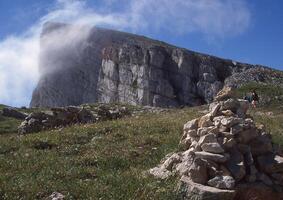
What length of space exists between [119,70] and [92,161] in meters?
109

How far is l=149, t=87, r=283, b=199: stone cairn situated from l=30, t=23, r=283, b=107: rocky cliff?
8995cm

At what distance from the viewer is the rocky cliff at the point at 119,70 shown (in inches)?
4456

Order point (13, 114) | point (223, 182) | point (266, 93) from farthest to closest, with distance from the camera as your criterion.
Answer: point (13, 114), point (266, 93), point (223, 182)

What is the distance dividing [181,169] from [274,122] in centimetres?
1489

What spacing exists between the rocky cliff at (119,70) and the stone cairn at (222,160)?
295ft

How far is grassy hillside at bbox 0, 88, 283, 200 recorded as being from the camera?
14977 millimetres

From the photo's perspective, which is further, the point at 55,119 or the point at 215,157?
the point at 55,119

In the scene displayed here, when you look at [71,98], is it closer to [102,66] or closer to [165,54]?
[102,66]

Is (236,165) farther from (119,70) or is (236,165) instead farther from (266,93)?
(119,70)

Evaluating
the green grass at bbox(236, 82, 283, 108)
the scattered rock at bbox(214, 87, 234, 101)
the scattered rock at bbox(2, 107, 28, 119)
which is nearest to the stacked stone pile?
the scattered rock at bbox(214, 87, 234, 101)

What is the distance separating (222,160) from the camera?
15.3 m

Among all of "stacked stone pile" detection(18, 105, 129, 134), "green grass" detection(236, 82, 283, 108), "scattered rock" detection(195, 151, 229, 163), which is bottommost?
"scattered rock" detection(195, 151, 229, 163)

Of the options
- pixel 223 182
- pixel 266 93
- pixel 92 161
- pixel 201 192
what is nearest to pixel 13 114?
pixel 266 93

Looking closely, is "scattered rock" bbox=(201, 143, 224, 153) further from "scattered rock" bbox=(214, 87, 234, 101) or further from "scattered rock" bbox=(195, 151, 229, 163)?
"scattered rock" bbox=(214, 87, 234, 101)
